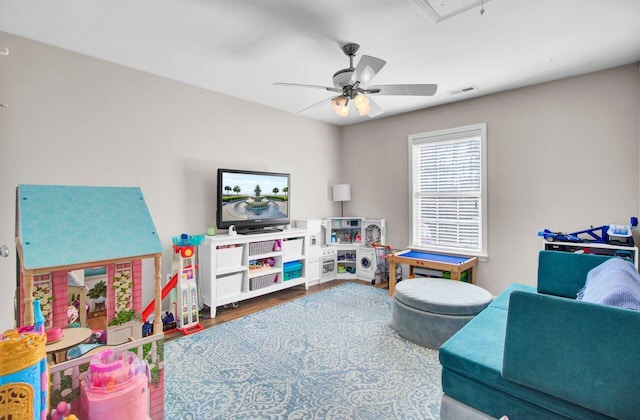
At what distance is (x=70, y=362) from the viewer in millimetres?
1028

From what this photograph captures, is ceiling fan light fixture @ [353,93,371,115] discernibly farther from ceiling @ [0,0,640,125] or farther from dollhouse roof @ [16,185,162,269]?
dollhouse roof @ [16,185,162,269]

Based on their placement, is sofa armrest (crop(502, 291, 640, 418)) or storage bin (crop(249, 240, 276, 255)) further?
storage bin (crop(249, 240, 276, 255))

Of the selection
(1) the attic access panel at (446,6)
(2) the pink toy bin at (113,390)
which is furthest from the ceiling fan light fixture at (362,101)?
(2) the pink toy bin at (113,390)

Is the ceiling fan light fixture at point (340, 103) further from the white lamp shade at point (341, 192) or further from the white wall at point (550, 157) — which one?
the white lamp shade at point (341, 192)

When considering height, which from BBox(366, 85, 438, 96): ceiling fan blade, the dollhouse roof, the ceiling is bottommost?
the dollhouse roof

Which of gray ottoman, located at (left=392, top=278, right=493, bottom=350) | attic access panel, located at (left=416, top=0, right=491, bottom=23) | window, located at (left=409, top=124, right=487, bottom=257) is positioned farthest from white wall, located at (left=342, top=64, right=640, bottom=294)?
attic access panel, located at (left=416, top=0, right=491, bottom=23)

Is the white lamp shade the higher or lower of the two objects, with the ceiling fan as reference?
lower

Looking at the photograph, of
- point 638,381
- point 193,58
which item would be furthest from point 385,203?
point 638,381

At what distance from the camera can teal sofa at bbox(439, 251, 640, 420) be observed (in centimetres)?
111

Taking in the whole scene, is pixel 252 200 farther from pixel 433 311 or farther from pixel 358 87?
pixel 433 311

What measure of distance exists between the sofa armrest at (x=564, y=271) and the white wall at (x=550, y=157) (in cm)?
124

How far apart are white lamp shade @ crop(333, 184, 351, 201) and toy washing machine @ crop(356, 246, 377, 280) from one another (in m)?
0.88

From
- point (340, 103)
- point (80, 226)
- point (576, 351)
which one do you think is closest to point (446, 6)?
point (340, 103)

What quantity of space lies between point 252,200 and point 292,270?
1.09m
